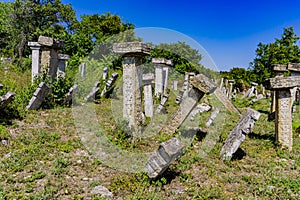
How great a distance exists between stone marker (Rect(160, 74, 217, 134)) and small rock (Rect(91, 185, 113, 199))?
3.58 meters

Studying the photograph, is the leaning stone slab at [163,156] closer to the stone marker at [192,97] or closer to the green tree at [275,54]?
the stone marker at [192,97]

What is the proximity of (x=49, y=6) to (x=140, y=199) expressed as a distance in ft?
94.9

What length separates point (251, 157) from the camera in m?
6.66

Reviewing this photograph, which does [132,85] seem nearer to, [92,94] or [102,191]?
[102,191]

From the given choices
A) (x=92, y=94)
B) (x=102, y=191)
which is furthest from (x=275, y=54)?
(x=102, y=191)

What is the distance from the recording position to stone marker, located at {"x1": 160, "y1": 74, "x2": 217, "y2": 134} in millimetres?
7095

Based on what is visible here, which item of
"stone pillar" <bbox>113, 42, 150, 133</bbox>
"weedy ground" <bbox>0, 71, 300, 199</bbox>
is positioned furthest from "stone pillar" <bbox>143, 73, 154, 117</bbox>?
"weedy ground" <bbox>0, 71, 300, 199</bbox>

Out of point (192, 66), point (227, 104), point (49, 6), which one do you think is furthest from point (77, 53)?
point (227, 104)

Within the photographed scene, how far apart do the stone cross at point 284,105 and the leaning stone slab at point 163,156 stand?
143 inches

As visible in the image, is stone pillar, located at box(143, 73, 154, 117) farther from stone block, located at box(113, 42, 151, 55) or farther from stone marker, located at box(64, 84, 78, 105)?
stone block, located at box(113, 42, 151, 55)

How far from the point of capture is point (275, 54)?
114 feet

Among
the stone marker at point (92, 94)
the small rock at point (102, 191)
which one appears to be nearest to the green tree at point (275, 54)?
the stone marker at point (92, 94)

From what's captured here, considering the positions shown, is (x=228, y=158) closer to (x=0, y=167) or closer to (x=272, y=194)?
(x=272, y=194)

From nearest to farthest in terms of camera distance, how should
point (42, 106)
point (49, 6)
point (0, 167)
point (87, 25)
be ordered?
point (0, 167) < point (42, 106) < point (49, 6) < point (87, 25)
